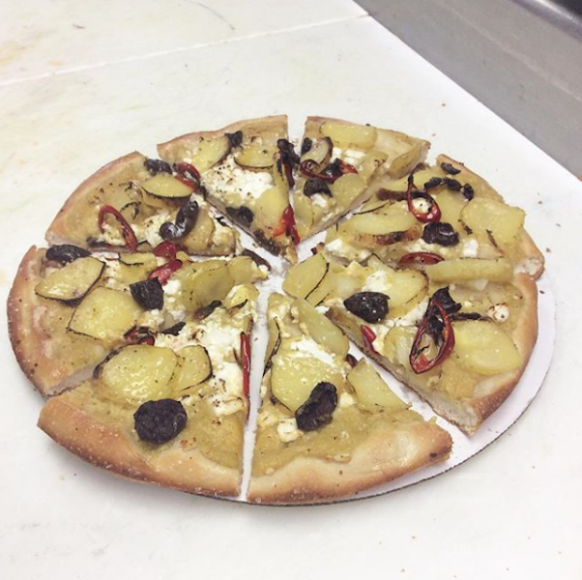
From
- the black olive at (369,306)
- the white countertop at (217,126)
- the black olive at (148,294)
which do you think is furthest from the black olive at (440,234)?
the black olive at (148,294)

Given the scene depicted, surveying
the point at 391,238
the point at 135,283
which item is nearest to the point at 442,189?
the point at 391,238

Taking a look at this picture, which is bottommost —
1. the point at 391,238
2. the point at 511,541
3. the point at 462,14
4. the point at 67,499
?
the point at 67,499

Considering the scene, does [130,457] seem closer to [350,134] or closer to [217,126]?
[350,134]

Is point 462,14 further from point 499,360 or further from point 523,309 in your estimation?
point 499,360

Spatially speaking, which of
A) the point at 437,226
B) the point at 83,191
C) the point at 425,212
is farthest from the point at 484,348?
the point at 83,191

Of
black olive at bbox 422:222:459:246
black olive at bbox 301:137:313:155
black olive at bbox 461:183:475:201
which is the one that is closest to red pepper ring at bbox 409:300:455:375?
black olive at bbox 422:222:459:246

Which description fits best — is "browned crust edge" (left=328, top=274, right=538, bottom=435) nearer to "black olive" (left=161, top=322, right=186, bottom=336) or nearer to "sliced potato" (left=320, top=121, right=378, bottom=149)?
"black olive" (left=161, top=322, right=186, bottom=336)
